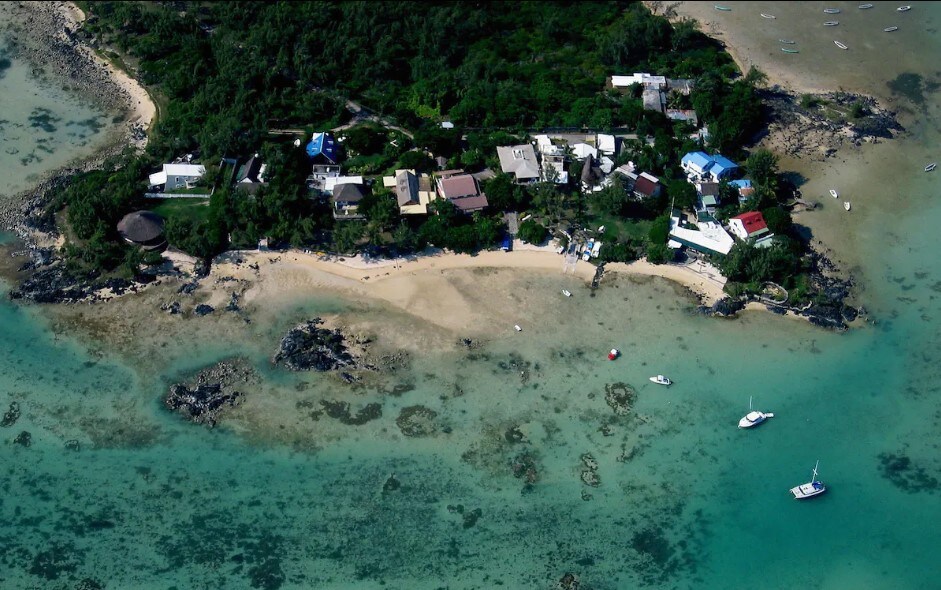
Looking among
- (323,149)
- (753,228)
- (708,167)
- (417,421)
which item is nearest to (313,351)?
(417,421)

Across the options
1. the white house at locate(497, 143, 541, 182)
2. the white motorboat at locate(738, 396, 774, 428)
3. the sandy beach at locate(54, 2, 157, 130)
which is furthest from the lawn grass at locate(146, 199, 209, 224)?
the white motorboat at locate(738, 396, 774, 428)

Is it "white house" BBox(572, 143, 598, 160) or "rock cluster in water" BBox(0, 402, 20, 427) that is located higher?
"white house" BBox(572, 143, 598, 160)

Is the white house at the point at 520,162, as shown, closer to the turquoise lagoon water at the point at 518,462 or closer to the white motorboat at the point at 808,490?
the turquoise lagoon water at the point at 518,462

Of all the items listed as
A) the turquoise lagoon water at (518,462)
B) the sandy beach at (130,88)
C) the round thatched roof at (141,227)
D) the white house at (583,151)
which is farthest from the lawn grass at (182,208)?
the white house at (583,151)

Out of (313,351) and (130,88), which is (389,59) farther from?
(313,351)

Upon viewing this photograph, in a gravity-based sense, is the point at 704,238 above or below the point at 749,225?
below

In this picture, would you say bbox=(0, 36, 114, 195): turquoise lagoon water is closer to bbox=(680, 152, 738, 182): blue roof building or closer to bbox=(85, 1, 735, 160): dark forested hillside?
bbox=(85, 1, 735, 160): dark forested hillside
